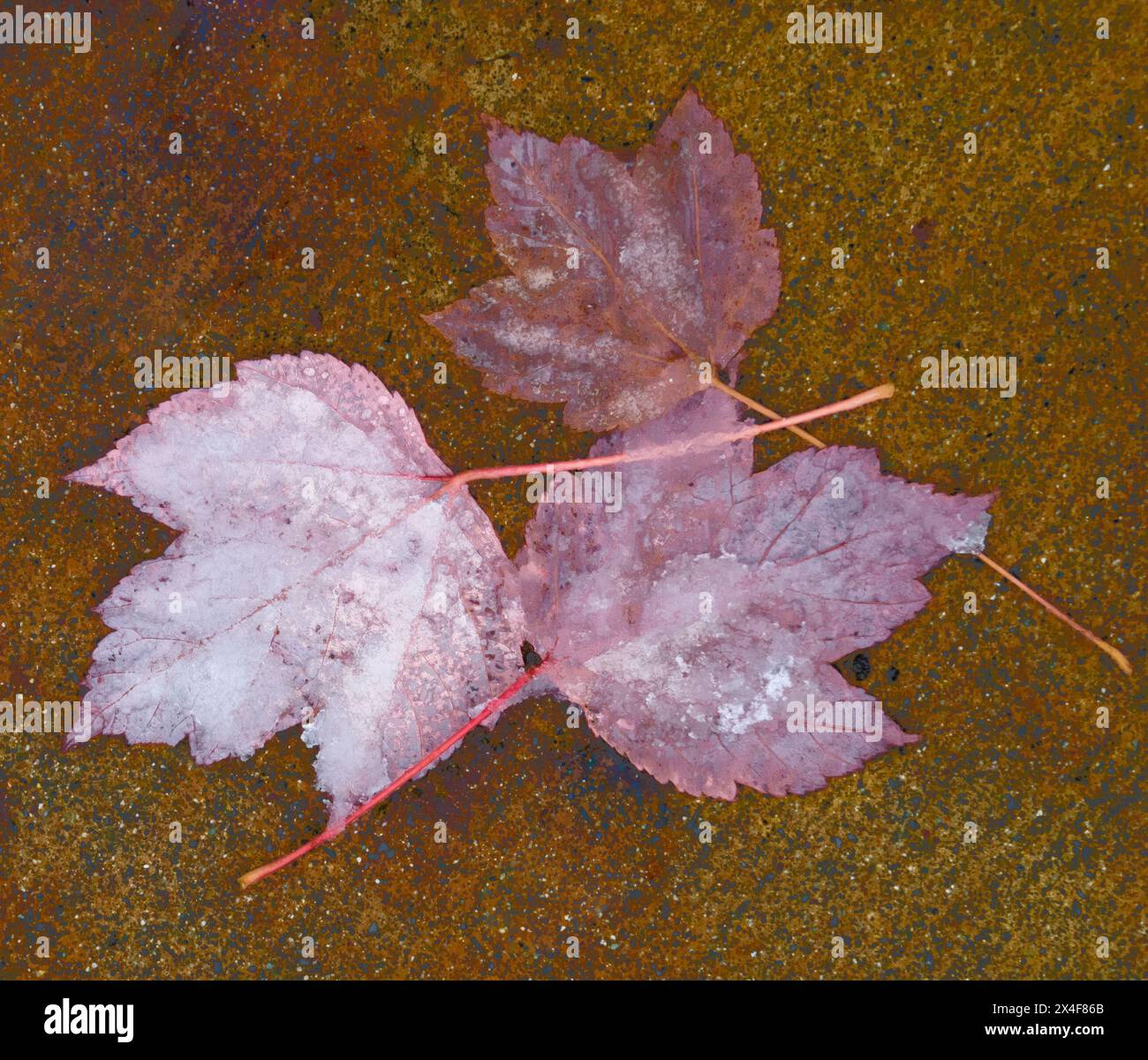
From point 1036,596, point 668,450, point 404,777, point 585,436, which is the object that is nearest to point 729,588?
point 668,450

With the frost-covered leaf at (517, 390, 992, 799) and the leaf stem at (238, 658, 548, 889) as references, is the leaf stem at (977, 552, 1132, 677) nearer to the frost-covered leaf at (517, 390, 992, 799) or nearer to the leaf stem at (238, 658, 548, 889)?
the frost-covered leaf at (517, 390, 992, 799)

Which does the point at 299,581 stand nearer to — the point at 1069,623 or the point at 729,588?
the point at 729,588

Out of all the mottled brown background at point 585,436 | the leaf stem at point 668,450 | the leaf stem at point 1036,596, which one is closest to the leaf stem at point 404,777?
the mottled brown background at point 585,436

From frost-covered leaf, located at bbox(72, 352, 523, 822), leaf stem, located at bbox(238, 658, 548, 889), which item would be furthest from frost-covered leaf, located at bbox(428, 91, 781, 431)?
leaf stem, located at bbox(238, 658, 548, 889)

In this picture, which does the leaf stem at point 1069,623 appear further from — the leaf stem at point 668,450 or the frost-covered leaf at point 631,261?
the frost-covered leaf at point 631,261

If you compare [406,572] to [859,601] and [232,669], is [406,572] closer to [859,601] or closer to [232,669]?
[232,669]
